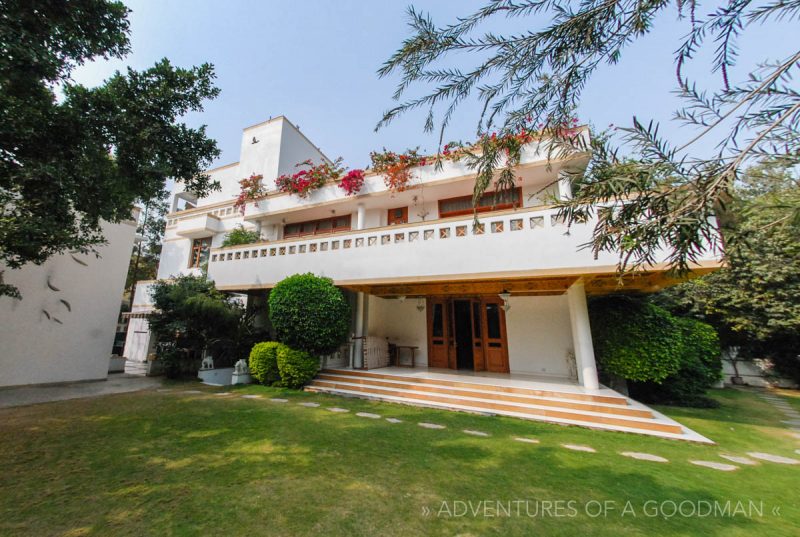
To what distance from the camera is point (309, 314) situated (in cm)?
845

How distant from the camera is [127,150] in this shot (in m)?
6.00

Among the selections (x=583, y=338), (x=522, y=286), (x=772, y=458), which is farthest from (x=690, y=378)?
(x=522, y=286)

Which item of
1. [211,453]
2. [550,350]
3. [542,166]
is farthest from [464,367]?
[211,453]

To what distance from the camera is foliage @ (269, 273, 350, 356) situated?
8461mm

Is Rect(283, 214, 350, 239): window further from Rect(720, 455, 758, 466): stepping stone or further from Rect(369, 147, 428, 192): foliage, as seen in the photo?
Rect(720, 455, 758, 466): stepping stone

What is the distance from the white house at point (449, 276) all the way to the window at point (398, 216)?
0.14ft

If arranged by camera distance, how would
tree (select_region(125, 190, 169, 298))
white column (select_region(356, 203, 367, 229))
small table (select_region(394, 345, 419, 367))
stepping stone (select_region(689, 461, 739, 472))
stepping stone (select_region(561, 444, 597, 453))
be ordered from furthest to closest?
tree (select_region(125, 190, 169, 298)), white column (select_region(356, 203, 367, 229)), small table (select_region(394, 345, 419, 367)), stepping stone (select_region(561, 444, 597, 453)), stepping stone (select_region(689, 461, 739, 472))

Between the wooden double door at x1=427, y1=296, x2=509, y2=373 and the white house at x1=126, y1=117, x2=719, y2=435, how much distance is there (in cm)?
3

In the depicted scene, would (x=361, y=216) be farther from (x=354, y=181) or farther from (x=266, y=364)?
(x=266, y=364)

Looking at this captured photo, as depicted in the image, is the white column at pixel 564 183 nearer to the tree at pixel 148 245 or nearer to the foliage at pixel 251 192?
the foliage at pixel 251 192

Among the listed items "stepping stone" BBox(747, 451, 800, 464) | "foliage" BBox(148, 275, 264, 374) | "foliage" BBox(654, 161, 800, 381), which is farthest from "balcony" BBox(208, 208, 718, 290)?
"foliage" BBox(654, 161, 800, 381)

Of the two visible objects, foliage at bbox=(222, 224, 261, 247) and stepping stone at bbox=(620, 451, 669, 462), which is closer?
stepping stone at bbox=(620, 451, 669, 462)

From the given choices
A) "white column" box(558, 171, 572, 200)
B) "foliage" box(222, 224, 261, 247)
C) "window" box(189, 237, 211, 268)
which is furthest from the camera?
"window" box(189, 237, 211, 268)

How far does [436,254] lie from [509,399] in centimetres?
395
